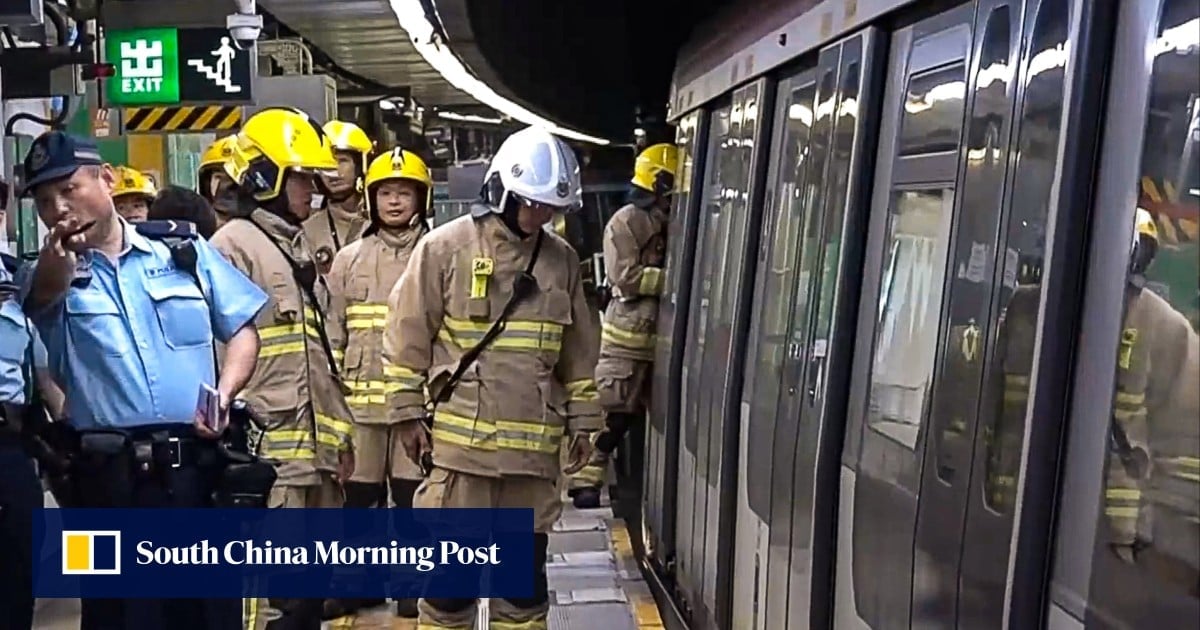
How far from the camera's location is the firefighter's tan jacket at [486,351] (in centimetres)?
644

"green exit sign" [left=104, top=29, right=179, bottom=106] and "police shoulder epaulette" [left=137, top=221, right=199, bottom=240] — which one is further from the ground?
"green exit sign" [left=104, top=29, right=179, bottom=106]

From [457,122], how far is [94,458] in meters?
26.8

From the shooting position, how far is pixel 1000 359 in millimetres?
3146

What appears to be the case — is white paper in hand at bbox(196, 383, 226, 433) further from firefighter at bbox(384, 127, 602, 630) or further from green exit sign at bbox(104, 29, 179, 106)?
green exit sign at bbox(104, 29, 179, 106)

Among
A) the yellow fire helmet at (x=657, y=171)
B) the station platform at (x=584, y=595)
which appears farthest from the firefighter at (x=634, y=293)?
the station platform at (x=584, y=595)

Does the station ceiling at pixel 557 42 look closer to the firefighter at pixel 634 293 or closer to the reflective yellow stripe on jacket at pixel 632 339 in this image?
the firefighter at pixel 634 293

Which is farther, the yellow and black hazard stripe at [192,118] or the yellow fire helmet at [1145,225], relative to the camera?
the yellow and black hazard stripe at [192,118]

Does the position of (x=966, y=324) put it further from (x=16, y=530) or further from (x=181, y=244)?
(x=16, y=530)

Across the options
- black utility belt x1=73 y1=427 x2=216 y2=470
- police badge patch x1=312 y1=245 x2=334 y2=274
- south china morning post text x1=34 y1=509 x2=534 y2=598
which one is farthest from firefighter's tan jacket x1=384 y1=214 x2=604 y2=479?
police badge patch x1=312 y1=245 x2=334 y2=274

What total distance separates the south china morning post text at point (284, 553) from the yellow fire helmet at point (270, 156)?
51.1 inches

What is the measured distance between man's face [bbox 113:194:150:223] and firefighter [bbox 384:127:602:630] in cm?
288

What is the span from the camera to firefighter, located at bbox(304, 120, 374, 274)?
8.66 meters

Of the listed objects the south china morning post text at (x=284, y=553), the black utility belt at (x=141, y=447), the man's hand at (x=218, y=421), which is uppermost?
the man's hand at (x=218, y=421)

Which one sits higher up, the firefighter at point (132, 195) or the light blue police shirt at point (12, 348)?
the firefighter at point (132, 195)
